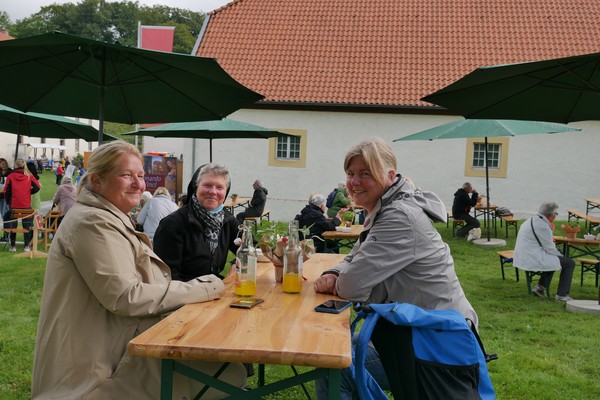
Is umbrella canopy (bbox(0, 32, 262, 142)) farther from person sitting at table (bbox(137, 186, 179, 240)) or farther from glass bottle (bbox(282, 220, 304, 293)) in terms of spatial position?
person sitting at table (bbox(137, 186, 179, 240))

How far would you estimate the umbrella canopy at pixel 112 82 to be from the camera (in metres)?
4.78

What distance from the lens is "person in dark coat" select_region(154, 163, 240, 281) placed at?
4387 millimetres

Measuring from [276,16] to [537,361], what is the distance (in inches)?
759

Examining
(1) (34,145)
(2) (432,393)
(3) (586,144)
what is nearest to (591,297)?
(2) (432,393)

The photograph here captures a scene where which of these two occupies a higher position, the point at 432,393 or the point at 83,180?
the point at 83,180

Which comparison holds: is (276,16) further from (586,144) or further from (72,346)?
(72,346)

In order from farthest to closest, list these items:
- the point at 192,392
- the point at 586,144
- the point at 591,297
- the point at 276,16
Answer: the point at 276,16
the point at 586,144
the point at 591,297
the point at 192,392

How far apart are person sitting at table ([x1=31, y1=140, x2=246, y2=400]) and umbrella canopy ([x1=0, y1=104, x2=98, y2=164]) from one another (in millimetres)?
9271

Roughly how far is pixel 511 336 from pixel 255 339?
5202 millimetres

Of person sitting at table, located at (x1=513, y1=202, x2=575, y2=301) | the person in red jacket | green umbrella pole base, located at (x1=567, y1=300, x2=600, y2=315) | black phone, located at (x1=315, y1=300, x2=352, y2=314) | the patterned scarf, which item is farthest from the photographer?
the person in red jacket

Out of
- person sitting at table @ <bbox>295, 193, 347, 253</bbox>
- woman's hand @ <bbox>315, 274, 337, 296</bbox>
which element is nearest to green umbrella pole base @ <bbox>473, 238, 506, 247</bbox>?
person sitting at table @ <bbox>295, 193, 347, 253</bbox>

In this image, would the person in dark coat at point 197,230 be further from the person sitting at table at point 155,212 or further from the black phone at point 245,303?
the person sitting at table at point 155,212

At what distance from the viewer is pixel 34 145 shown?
177ft

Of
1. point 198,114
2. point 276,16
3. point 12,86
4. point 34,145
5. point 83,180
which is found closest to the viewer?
point 83,180
